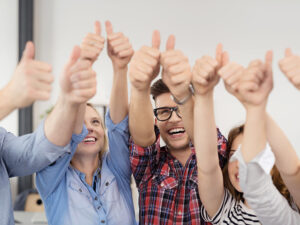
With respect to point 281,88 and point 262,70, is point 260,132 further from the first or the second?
point 281,88

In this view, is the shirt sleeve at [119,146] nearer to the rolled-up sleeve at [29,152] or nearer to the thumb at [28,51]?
the rolled-up sleeve at [29,152]

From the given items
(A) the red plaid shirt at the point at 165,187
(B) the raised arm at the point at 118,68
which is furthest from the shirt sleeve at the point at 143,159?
(B) the raised arm at the point at 118,68

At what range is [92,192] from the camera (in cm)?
132

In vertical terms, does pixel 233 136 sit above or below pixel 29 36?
below

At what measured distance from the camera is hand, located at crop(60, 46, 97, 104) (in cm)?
93

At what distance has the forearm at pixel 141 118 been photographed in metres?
1.17

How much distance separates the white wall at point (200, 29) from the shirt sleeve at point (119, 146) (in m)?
2.64

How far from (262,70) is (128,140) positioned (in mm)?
544

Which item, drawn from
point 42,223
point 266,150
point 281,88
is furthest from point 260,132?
point 281,88

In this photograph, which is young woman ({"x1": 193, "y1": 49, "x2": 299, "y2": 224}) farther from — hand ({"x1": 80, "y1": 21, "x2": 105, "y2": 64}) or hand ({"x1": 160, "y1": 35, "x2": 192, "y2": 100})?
hand ({"x1": 80, "y1": 21, "x2": 105, "y2": 64})

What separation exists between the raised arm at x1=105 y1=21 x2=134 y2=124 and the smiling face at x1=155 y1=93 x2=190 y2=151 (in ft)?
0.63

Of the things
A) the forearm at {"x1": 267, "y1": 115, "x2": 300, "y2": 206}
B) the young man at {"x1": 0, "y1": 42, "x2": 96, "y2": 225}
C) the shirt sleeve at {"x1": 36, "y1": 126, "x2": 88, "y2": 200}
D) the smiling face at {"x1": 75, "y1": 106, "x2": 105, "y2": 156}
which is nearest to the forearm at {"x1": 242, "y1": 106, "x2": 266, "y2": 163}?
the forearm at {"x1": 267, "y1": 115, "x2": 300, "y2": 206}

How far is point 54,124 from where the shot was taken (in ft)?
3.35

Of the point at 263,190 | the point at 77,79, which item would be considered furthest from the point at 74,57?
the point at 263,190
